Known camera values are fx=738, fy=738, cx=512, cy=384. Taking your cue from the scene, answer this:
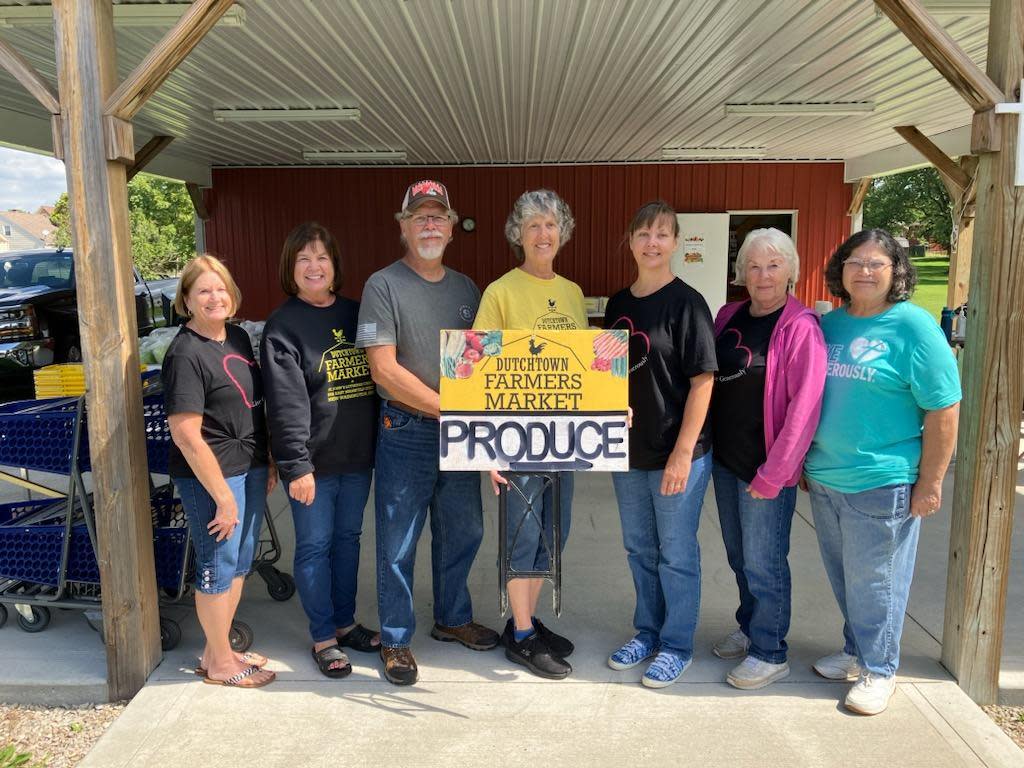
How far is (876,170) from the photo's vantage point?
29.8 ft

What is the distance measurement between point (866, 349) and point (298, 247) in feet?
6.50

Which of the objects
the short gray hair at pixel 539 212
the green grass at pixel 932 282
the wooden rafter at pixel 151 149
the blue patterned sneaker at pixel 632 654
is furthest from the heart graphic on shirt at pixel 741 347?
the green grass at pixel 932 282

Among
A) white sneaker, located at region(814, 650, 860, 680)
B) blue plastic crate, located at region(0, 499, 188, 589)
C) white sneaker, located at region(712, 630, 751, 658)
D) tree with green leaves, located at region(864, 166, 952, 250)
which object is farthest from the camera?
tree with green leaves, located at region(864, 166, 952, 250)

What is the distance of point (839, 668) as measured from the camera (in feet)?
9.17

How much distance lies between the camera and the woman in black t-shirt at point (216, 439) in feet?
8.02

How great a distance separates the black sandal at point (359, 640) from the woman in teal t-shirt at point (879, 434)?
5.94 feet

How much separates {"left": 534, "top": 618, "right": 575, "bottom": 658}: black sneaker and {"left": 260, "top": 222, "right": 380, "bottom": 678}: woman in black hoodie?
768mm

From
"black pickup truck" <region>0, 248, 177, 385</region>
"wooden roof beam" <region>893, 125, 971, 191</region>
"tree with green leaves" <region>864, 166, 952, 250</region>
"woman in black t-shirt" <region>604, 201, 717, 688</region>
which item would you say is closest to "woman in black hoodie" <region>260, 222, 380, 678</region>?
"woman in black t-shirt" <region>604, 201, 717, 688</region>

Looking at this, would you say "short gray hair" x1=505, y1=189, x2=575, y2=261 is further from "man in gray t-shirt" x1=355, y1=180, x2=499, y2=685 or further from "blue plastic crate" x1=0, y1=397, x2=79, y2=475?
"blue plastic crate" x1=0, y1=397, x2=79, y2=475

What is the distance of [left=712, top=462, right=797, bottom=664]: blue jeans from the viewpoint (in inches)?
105

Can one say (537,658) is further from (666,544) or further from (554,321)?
(554,321)

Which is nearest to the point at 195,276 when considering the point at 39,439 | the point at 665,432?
the point at 39,439

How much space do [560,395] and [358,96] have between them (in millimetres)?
4183

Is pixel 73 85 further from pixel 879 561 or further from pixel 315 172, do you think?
pixel 315 172
